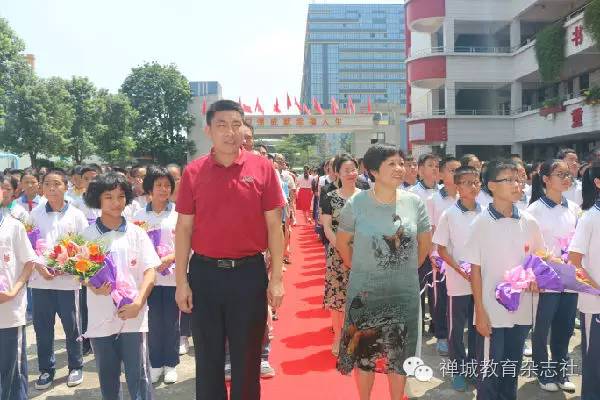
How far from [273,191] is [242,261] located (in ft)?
1.31

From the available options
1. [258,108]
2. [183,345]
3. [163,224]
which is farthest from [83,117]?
[163,224]

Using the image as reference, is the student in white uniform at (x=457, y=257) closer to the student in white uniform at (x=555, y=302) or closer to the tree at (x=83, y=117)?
the student in white uniform at (x=555, y=302)

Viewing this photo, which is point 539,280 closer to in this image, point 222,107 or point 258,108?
point 222,107

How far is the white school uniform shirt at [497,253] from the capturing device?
3064 mm

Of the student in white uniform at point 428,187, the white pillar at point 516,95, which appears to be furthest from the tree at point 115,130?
the student in white uniform at point 428,187

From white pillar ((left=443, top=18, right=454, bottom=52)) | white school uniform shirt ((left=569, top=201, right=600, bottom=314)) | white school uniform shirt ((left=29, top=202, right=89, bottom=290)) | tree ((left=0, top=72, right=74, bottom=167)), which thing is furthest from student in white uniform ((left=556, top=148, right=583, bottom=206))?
tree ((left=0, top=72, right=74, bottom=167))

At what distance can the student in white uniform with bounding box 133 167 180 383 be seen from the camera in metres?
4.07

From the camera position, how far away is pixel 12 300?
10.1 feet

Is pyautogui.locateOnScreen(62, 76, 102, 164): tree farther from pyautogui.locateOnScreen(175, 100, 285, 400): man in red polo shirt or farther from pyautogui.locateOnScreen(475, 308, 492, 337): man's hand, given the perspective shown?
pyautogui.locateOnScreen(475, 308, 492, 337): man's hand

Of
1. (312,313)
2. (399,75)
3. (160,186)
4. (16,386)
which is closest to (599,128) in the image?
(312,313)

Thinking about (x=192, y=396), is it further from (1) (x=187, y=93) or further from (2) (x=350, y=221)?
(1) (x=187, y=93)

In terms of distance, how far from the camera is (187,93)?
34.6 meters

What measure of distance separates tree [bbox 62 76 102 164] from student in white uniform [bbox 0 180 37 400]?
81.8 ft

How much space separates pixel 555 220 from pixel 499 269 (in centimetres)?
109
